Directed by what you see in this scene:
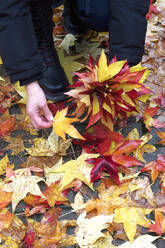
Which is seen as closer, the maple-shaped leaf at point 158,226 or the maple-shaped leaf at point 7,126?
the maple-shaped leaf at point 158,226

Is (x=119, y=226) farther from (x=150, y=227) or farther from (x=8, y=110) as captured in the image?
(x=8, y=110)

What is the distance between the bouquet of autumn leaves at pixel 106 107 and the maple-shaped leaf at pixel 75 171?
0.02m

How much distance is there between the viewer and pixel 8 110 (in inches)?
54.8

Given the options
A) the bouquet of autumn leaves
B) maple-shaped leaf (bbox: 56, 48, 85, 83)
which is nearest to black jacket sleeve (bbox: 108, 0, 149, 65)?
the bouquet of autumn leaves

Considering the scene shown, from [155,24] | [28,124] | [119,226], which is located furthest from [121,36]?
[155,24]

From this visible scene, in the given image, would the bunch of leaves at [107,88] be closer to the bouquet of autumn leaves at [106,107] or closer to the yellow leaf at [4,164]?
the bouquet of autumn leaves at [106,107]

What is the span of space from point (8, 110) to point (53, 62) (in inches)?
13.1

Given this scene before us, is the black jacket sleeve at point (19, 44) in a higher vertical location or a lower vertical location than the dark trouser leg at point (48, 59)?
higher

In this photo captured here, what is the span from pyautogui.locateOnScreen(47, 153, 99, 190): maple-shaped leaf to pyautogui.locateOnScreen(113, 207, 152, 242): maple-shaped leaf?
0.14m

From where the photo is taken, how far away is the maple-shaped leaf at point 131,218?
0.92 m

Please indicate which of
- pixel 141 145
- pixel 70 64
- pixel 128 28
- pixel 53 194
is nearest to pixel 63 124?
pixel 53 194

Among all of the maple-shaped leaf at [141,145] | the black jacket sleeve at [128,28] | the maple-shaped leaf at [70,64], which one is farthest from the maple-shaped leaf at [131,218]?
the maple-shaped leaf at [70,64]

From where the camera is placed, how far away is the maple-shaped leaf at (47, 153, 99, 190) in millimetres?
1014

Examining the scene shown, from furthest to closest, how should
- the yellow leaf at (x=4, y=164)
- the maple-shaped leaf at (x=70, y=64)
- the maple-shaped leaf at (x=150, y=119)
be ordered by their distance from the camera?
the maple-shaped leaf at (x=70, y=64) → the maple-shaped leaf at (x=150, y=119) → the yellow leaf at (x=4, y=164)
